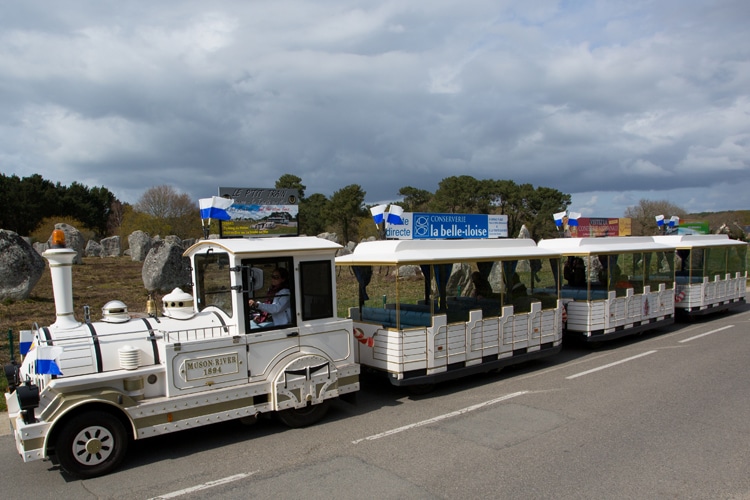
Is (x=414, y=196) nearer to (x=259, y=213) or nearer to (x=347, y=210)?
(x=347, y=210)

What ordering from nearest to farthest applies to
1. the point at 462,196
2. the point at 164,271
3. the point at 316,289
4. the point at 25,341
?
1. the point at 25,341
2. the point at 316,289
3. the point at 164,271
4. the point at 462,196

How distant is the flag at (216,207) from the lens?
6879mm

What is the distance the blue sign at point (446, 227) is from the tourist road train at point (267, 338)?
0.41 metres

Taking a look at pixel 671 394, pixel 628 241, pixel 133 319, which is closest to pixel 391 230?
pixel 133 319

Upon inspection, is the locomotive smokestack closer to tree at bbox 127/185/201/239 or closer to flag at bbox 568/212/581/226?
flag at bbox 568/212/581/226

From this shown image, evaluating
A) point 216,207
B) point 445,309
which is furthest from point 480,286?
point 216,207

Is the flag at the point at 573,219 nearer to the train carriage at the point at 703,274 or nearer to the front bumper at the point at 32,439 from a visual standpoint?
the train carriage at the point at 703,274

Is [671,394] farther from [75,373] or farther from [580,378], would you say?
[75,373]

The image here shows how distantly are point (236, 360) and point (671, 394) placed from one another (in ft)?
20.8

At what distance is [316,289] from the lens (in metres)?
7.07

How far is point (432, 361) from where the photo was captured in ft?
26.7

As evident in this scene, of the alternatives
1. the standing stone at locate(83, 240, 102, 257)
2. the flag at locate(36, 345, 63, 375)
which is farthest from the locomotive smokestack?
the standing stone at locate(83, 240, 102, 257)

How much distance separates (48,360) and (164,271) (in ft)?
44.0

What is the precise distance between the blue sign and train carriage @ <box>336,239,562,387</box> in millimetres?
382
